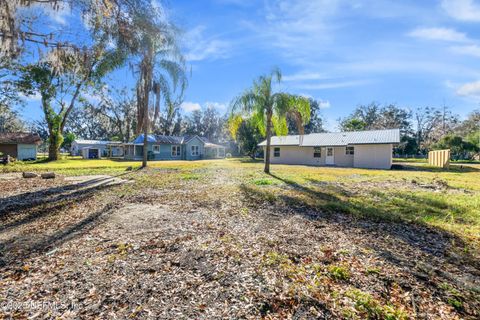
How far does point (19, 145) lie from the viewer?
28062mm

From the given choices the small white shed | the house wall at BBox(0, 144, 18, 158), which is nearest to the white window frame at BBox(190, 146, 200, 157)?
the small white shed

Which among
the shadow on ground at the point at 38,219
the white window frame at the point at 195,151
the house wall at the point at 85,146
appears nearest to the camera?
the shadow on ground at the point at 38,219

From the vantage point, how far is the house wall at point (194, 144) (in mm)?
35125

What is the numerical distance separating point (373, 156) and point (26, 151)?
37261 mm

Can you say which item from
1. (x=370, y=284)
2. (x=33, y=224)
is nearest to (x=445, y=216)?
(x=370, y=284)

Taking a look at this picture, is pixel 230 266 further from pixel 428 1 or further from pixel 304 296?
pixel 428 1

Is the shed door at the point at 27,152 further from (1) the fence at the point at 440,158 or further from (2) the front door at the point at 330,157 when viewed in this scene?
(1) the fence at the point at 440,158

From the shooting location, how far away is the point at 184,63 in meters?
13.6

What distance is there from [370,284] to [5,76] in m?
25.3

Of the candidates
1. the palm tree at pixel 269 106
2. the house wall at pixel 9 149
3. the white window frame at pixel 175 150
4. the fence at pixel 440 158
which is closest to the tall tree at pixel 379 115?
the fence at pixel 440 158

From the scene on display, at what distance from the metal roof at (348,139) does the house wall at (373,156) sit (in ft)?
1.78

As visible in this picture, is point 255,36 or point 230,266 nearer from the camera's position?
point 230,266

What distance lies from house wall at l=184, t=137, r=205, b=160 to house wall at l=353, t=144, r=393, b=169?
21.8 metres

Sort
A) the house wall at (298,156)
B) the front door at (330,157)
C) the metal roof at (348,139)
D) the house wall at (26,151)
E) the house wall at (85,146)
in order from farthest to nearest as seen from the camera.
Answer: the house wall at (85,146) < the house wall at (26,151) < the house wall at (298,156) < the front door at (330,157) < the metal roof at (348,139)
